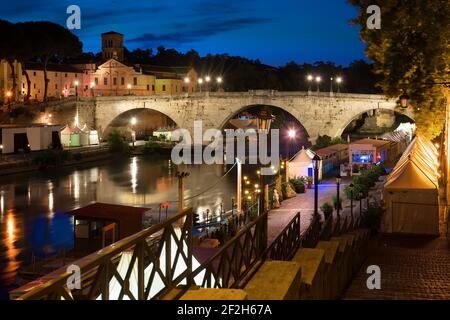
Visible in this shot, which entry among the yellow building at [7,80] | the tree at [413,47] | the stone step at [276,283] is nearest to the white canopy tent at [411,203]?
the tree at [413,47]

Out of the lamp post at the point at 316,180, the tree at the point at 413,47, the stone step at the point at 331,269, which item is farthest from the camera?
the lamp post at the point at 316,180

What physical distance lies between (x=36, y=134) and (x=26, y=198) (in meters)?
14.9

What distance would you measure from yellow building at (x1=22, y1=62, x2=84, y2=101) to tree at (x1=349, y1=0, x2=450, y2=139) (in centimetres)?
4704

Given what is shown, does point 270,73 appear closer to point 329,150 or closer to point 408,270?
point 329,150

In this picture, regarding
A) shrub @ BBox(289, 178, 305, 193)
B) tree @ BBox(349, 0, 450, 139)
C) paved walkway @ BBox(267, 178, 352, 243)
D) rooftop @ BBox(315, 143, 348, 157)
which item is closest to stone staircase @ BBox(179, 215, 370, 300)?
tree @ BBox(349, 0, 450, 139)

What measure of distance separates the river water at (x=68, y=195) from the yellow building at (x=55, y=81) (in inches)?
792

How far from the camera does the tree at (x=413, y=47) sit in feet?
33.8

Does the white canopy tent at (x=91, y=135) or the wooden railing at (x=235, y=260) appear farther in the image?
the white canopy tent at (x=91, y=135)

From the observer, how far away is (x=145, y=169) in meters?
36.4

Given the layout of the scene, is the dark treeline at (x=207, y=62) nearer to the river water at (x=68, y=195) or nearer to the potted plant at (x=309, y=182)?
the river water at (x=68, y=195)

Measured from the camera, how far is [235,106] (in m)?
44.9
